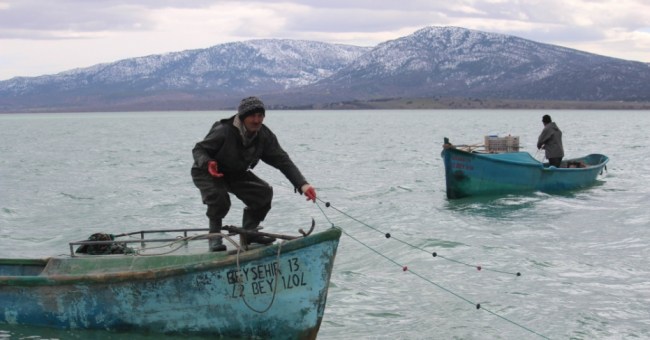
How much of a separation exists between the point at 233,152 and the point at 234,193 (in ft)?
2.35

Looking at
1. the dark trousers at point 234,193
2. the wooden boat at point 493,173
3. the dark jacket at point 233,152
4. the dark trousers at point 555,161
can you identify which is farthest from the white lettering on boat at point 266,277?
the dark trousers at point 555,161

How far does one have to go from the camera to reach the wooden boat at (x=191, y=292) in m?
10.4

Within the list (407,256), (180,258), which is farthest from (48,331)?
(407,256)

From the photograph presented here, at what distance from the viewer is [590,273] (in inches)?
631

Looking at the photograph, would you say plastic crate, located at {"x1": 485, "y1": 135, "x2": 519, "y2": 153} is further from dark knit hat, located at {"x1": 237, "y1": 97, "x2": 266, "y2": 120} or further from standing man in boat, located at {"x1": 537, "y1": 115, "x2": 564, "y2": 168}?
dark knit hat, located at {"x1": 237, "y1": 97, "x2": 266, "y2": 120}

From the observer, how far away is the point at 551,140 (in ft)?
84.6

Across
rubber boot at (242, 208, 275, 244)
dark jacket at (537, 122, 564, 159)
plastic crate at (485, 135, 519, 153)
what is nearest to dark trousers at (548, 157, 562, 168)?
dark jacket at (537, 122, 564, 159)

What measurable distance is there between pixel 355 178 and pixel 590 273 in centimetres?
2186

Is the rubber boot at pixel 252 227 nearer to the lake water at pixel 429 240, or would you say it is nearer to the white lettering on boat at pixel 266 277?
the white lettering on boat at pixel 266 277

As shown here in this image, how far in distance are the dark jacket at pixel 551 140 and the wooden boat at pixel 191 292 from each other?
1662 centimetres

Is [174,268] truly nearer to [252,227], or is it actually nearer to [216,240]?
[216,240]

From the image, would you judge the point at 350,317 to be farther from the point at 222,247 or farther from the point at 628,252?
the point at 628,252

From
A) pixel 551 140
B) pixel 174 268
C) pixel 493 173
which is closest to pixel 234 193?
pixel 174 268

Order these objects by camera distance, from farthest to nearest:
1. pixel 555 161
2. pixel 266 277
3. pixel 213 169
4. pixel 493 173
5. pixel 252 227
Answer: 1. pixel 555 161
2. pixel 493 173
3. pixel 252 227
4. pixel 266 277
5. pixel 213 169
